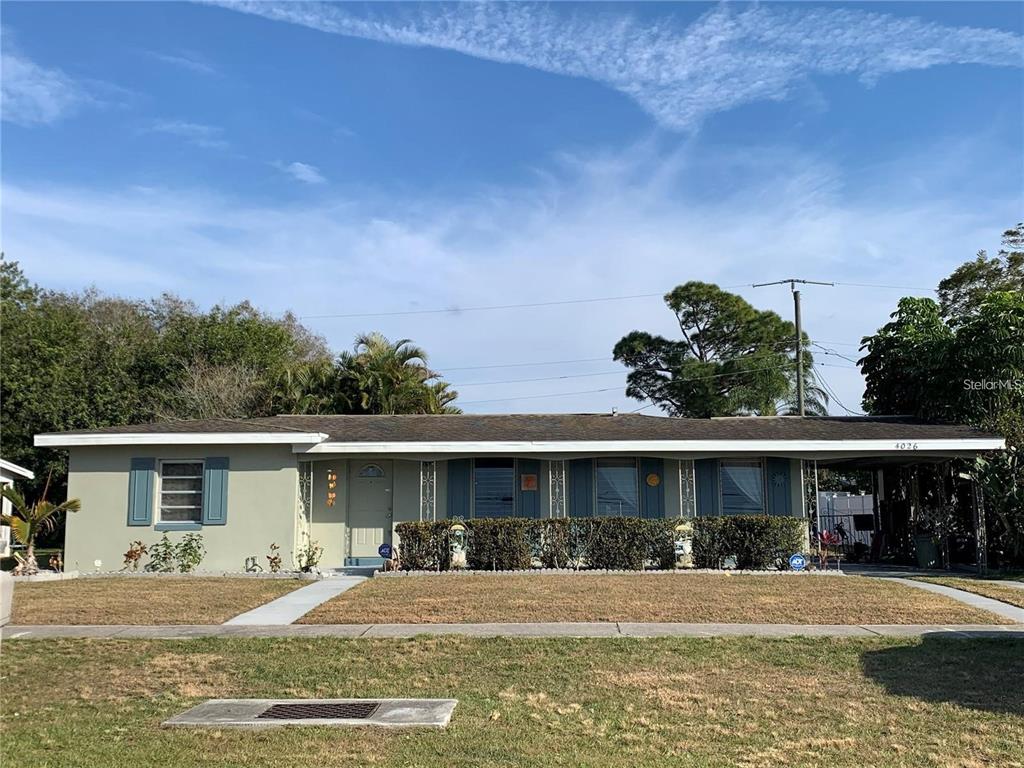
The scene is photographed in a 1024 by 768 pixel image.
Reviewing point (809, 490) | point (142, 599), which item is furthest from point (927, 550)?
point (142, 599)

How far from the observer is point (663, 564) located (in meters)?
16.3

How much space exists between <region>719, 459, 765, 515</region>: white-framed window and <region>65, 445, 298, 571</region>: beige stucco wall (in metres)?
8.90

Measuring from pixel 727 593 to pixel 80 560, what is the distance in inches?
489

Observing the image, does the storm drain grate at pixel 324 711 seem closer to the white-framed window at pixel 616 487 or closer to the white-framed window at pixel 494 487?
the white-framed window at pixel 494 487

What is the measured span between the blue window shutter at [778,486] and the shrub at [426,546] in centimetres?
722

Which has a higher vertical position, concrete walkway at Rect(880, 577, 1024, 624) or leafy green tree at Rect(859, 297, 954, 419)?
leafy green tree at Rect(859, 297, 954, 419)

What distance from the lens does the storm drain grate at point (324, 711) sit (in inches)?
266

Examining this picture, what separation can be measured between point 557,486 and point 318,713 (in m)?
12.2

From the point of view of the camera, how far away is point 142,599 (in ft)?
41.9

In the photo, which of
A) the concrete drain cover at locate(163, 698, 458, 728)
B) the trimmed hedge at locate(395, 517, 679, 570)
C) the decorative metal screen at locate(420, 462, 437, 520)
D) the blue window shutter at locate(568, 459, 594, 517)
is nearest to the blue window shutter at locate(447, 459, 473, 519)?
the decorative metal screen at locate(420, 462, 437, 520)

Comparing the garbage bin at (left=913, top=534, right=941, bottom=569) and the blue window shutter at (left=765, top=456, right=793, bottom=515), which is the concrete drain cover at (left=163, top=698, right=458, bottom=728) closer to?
the blue window shutter at (left=765, top=456, right=793, bottom=515)

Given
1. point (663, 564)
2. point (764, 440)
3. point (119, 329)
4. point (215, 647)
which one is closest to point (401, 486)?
point (663, 564)

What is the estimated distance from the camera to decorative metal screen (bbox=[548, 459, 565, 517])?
18763 mm

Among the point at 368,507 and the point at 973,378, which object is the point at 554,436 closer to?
the point at 368,507
